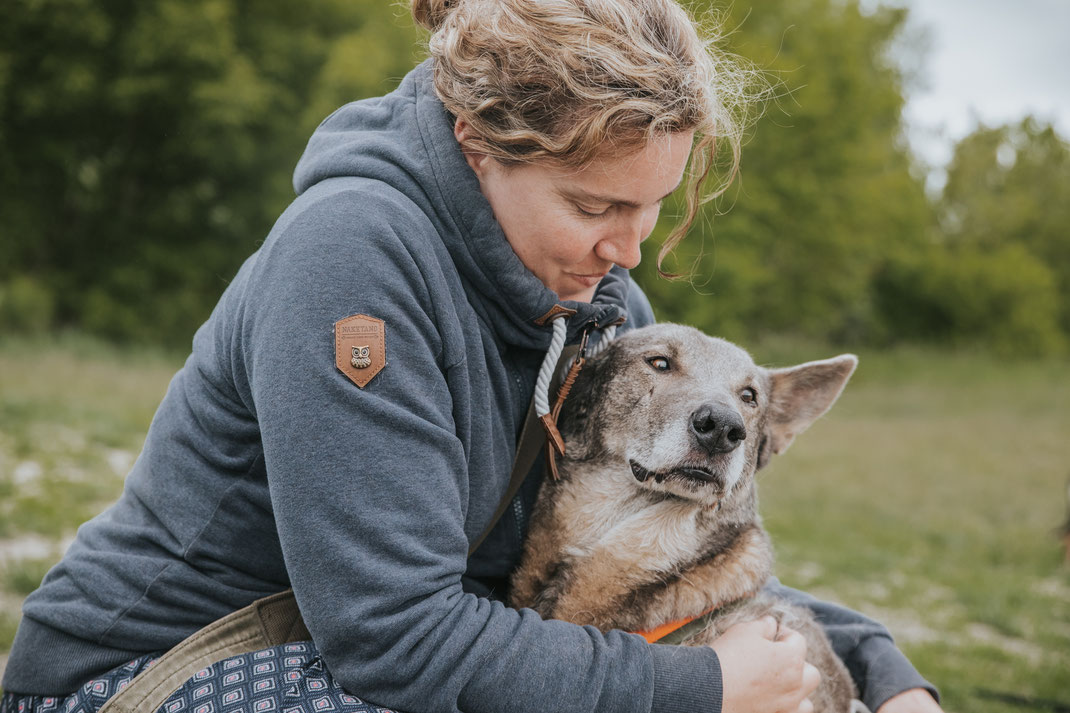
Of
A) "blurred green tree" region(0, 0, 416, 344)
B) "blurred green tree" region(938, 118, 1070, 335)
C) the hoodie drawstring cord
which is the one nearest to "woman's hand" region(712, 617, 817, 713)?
the hoodie drawstring cord

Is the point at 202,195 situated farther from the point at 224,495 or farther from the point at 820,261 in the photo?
the point at 224,495

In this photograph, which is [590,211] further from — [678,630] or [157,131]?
[157,131]

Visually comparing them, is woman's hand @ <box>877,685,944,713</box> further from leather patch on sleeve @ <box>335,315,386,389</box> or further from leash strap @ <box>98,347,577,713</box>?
leather patch on sleeve @ <box>335,315,386,389</box>

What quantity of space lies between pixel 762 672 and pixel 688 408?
30.2 inches

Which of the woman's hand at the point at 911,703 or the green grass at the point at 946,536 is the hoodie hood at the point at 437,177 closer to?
the woman's hand at the point at 911,703

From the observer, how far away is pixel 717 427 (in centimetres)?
256

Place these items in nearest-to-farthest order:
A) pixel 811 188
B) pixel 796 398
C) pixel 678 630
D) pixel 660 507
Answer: pixel 678 630
pixel 660 507
pixel 796 398
pixel 811 188

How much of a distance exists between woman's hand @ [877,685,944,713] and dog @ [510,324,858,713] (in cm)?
12

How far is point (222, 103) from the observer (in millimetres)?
20531

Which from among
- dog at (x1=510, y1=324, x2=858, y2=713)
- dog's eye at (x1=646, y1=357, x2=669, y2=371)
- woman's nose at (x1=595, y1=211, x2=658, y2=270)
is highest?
woman's nose at (x1=595, y1=211, x2=658, y2=270)

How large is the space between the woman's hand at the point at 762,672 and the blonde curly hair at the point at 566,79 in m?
1.26

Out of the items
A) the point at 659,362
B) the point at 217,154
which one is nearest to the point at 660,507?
the point at 659,362

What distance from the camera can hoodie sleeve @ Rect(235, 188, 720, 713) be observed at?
183 cm

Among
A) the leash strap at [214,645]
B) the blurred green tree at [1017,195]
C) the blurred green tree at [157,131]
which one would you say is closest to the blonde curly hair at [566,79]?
the leash strap at [214,645]
